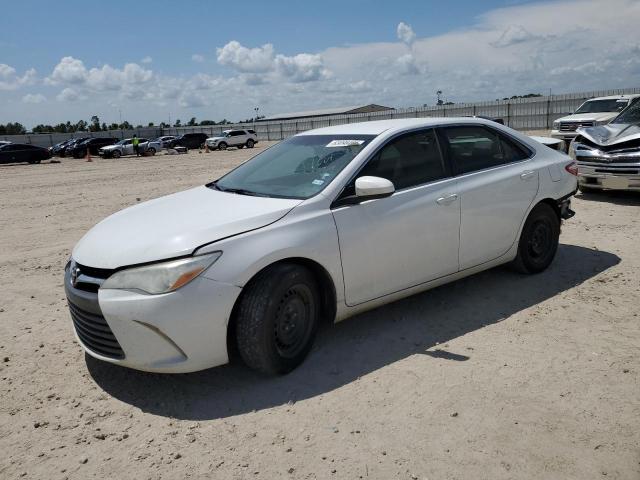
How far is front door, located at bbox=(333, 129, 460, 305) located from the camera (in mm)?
3863

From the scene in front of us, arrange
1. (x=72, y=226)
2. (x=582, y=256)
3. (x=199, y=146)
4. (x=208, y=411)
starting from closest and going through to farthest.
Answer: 1. (x=208, y=411)
2. (x=582, y=256)
3. (x=72, y=226)
4. (x=199, y=146)

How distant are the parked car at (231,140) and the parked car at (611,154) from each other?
33646 millimetres

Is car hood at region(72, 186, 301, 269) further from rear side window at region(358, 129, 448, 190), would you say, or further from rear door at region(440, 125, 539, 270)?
rear door at region(440, 125, 539, 270)

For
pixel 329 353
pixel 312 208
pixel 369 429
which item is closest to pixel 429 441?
pixel 369 429

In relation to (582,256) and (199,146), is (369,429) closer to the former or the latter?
(582,256)

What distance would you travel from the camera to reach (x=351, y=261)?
3.82m

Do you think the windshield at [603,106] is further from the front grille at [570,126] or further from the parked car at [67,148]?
the parked car at [67,148]

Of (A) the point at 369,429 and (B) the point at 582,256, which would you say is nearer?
(A) the point at 369,429

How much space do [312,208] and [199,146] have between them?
142 feet

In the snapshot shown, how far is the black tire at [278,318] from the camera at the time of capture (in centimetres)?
337

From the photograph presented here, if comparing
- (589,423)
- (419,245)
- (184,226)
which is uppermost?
(184,226)

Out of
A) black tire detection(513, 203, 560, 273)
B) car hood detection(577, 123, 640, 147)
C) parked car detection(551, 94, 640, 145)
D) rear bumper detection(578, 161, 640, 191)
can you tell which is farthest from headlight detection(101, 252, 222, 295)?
parked car detection(551, 94, 640, 145)

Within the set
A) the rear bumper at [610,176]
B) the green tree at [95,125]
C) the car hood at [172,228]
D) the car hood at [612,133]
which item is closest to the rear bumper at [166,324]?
the car hood at [172,228]

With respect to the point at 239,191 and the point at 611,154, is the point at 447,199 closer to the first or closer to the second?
the point at 239,191
